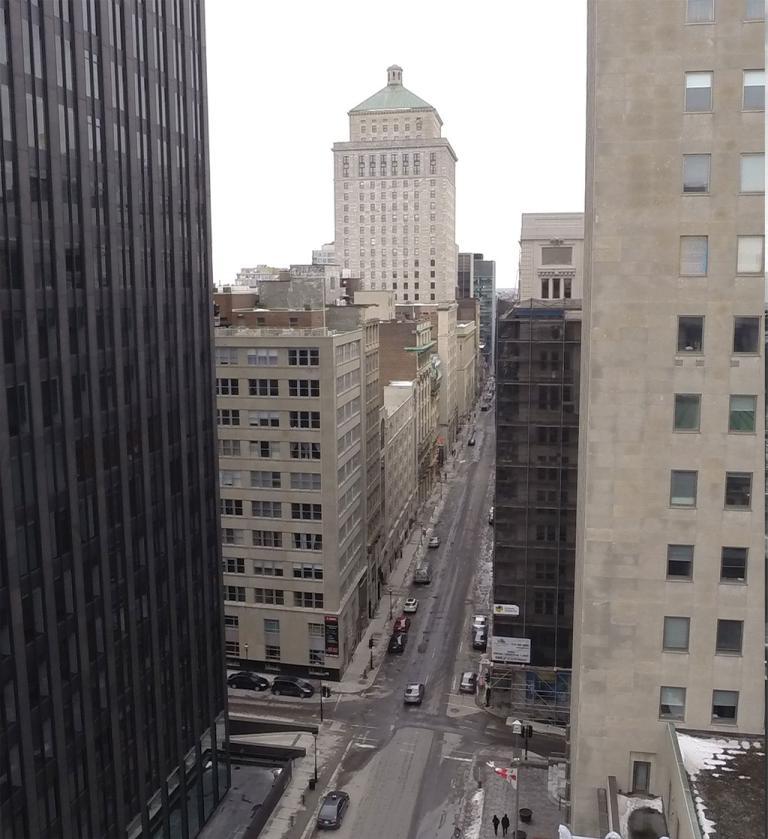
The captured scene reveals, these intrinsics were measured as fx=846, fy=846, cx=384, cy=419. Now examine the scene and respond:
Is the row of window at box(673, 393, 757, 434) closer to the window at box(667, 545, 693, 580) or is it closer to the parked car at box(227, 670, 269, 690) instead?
the window at box(667, 545, 693, 580)

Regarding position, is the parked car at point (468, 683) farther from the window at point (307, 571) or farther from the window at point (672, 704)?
the window at point (672, 704)

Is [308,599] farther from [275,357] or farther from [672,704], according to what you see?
[672,704]

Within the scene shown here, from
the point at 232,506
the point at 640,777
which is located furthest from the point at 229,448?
the point at 640,777

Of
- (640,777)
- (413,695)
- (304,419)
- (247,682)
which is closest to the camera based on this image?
(640,777)

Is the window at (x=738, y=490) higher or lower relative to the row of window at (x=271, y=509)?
higher

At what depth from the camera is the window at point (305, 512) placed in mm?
71500

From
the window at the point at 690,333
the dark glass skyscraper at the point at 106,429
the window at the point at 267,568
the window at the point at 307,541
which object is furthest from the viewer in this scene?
the window at the point at 267,568

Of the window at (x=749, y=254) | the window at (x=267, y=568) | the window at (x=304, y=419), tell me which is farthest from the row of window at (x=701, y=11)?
the window at (x=267, y=568)

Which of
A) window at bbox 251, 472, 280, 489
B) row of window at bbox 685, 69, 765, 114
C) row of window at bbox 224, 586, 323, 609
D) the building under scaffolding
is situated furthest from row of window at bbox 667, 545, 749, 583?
row of window at bbox 224, 586, 323, 609

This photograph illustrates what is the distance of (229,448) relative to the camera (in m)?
71.5

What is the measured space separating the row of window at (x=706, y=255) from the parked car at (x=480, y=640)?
5473cm

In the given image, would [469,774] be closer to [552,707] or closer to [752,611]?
[552,707]

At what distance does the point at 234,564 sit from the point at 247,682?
993cm

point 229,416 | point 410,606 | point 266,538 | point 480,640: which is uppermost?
point 229,416
